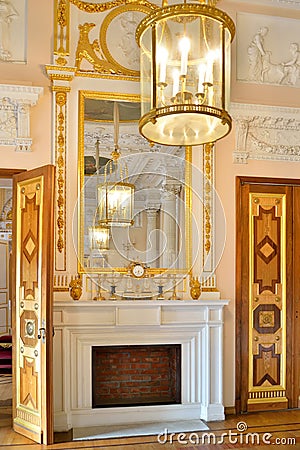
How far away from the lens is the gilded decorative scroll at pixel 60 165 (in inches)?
187

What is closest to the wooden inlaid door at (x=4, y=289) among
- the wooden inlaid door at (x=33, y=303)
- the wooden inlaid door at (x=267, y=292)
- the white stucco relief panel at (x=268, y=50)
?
the wooden inlaid door at (x=33, y=303)

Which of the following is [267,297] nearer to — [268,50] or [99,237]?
[99,237]

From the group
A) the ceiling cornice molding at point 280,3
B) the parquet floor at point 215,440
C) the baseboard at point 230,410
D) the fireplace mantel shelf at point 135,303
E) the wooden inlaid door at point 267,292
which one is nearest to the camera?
the parquet floor at point 215,440

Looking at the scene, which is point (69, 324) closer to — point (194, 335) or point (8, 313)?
point (194, 335)

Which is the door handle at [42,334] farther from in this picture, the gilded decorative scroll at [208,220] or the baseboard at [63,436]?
the gilded decorative scroll at [208,220]

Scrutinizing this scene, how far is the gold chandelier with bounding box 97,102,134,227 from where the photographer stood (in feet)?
15.9

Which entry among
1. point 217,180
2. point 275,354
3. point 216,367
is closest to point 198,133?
point 217,180

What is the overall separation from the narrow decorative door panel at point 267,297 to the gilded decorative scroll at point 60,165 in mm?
1922

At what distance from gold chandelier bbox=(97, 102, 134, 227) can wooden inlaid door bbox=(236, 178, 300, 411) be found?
3.79 ft

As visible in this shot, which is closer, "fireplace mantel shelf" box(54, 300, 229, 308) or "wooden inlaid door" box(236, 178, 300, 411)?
"fireplace mantel shelf" box(54, 300, 229, 308)

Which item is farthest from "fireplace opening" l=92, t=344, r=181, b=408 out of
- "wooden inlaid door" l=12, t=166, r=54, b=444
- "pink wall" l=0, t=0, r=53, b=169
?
"pink wall" l=0, t=0, r=53, b=169

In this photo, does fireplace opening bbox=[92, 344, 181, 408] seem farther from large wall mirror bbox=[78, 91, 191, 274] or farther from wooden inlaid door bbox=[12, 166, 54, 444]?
large wall mirror bbox=[78, 91, 191, 274]

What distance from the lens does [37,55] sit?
4.81 m

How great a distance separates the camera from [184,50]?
9.73 ft
